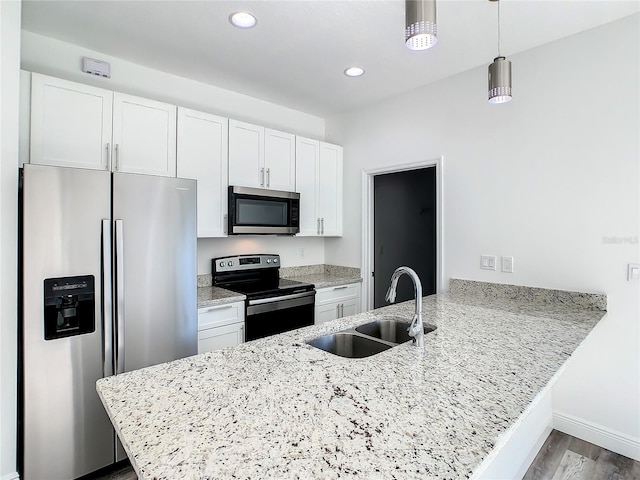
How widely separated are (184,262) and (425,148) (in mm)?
2221

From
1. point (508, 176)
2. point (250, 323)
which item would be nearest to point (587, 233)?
point (508, 176)

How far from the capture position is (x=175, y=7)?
200cm

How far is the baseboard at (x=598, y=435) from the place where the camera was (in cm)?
211

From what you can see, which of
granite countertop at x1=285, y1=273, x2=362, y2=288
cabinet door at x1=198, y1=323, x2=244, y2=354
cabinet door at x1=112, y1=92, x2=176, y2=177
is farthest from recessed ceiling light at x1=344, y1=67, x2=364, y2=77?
cabinet door at x1=198, y1=323, x2=244, y2=354

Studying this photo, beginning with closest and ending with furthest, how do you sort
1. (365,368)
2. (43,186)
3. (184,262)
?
(365,368) < (43,186) < (184,262)

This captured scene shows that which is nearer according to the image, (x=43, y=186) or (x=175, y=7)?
(x=43, y=186)

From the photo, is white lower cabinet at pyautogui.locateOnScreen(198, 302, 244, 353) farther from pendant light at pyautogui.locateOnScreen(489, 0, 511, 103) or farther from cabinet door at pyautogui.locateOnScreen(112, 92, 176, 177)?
pendant light at pyautogui.locateOnScreen(489, 0, 511, 103)

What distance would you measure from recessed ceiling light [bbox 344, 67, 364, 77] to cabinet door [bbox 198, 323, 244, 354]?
2165 mm

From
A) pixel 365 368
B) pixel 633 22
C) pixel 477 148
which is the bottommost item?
pixel 365 368

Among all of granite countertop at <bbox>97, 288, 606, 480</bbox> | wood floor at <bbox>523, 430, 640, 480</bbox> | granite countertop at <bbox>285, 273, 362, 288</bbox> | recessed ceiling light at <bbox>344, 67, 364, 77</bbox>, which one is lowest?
wood floor at <bbox>523, 430, 640, 480</bbox>

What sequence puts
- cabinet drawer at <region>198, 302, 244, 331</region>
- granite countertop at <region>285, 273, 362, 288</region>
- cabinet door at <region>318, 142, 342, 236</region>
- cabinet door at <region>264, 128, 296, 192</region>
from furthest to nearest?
cabinet door at <region>318, 142, 342, 236</region>
granite countertop at <region>285, 273, 362, 288</region>
cabinet door at <region>264, 128, 296, 192</region>
cabinet drawer at <region>198, 302, 244, 331</region>

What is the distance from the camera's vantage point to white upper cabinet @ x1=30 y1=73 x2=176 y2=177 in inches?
81.2

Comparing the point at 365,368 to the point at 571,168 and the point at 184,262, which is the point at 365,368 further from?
the point at 571,168

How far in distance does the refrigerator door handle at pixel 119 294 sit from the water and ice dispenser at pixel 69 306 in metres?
0.12
